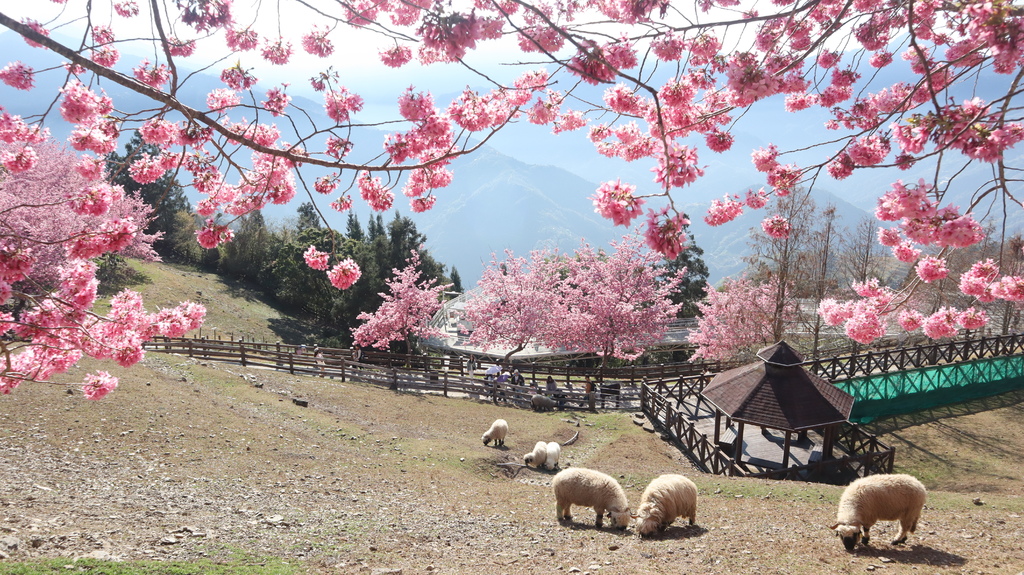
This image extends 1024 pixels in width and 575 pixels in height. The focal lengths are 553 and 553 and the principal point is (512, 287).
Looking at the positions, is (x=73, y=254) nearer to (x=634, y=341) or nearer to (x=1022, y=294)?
(x=1022, y=294)

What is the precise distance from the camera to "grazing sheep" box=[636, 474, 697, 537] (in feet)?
23.6

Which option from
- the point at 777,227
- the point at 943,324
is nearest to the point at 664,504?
the point at 777,227

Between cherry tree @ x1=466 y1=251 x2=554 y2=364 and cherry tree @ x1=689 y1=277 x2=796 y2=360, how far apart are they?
844 centimetres

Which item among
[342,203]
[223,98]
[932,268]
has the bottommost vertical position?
[342,203]

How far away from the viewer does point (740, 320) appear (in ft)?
81.4

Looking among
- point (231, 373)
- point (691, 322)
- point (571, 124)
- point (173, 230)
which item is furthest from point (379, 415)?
point (173, 230)

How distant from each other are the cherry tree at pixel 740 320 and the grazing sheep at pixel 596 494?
1695 cm

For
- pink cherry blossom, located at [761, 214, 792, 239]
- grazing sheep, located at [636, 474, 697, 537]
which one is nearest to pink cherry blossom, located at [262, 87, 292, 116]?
pink cherry blossom, located at [761, 214, 792, 239]

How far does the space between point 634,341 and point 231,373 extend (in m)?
16.7

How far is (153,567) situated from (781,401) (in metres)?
12.1

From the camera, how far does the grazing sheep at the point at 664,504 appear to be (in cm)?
721

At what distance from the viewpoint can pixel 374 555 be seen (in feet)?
20.1

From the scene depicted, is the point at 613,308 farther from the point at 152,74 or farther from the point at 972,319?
the point at 152,74

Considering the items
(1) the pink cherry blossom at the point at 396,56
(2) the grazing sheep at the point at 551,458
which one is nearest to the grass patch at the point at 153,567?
(1) the pink cherry blossom at the point at 396,56
